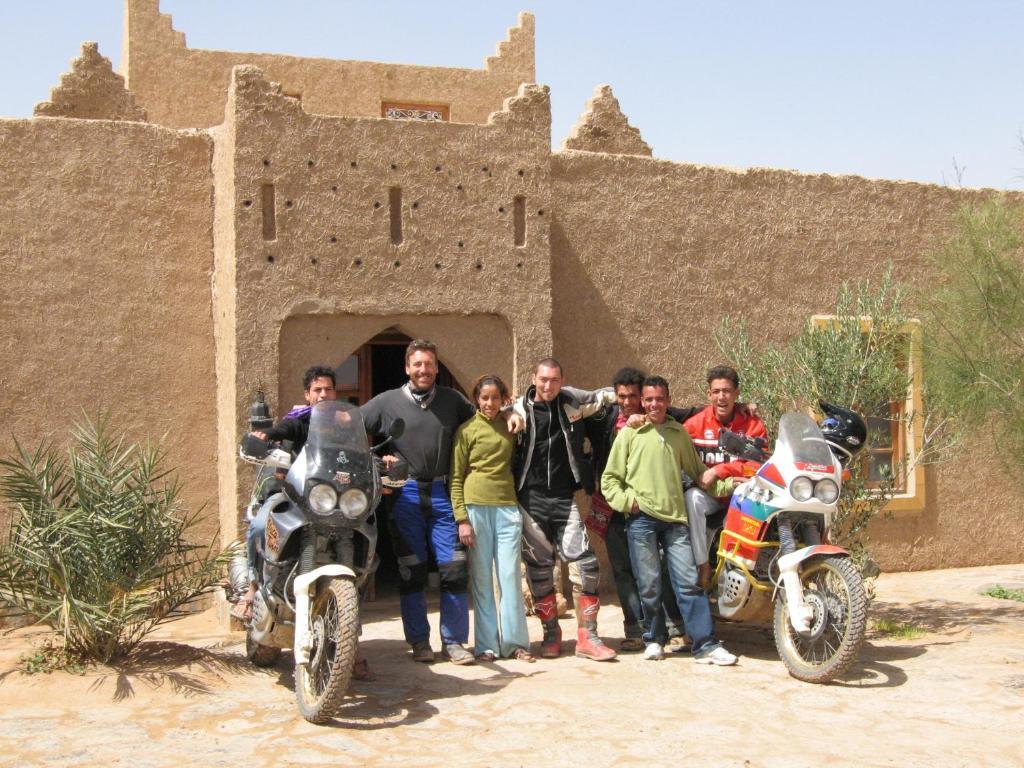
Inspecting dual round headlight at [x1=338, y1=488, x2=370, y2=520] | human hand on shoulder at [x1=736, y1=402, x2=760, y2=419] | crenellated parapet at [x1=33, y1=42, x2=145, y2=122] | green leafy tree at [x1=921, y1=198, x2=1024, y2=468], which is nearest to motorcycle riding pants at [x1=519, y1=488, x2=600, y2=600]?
human hand on shoulder at [x1=736, y1=402, x2=760, y2=419]

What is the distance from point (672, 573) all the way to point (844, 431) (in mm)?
1276

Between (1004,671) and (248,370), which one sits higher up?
(248,370)

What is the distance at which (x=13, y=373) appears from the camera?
8016 mm

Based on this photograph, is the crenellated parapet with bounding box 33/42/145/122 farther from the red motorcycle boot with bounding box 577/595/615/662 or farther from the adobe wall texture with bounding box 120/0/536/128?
the red motorcycle boot with bounding box 577/595/615/662

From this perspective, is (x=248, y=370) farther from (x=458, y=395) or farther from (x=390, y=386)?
(x=390, y=386)

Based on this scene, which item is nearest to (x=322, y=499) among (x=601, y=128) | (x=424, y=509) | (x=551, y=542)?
(x=424, y=509)

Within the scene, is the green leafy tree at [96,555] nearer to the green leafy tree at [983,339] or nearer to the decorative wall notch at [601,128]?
the green leafy tree at [983,339]

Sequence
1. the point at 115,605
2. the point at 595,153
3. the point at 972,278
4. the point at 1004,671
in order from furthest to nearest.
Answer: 1. the point at 595,153
2. the point at 972,278
3. the point at 1004,671
4. the point at 115,605

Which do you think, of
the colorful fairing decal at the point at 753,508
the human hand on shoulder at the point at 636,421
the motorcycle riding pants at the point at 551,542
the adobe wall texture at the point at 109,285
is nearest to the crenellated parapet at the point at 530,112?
the adobe wall texture at the point at 109,285

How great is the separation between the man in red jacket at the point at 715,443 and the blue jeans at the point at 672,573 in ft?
0.44

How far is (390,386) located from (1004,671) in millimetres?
6365

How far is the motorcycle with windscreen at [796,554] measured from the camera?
5957 millimetres

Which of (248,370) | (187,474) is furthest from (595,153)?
(187,474)

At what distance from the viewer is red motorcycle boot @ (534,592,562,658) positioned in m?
6.61
